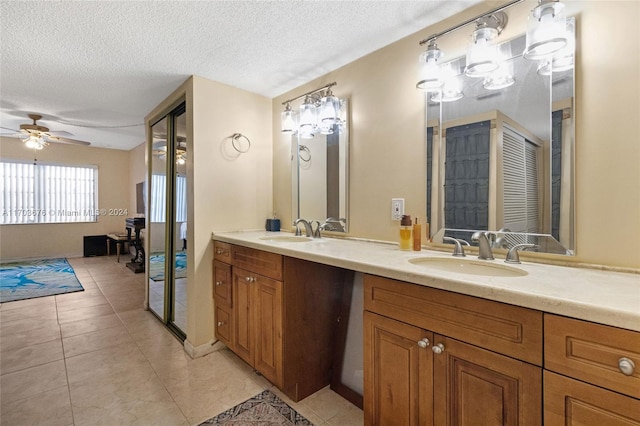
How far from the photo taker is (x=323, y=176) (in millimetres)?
2303

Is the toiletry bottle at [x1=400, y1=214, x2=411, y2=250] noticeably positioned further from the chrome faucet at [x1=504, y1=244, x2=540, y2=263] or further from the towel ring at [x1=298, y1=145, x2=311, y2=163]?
the towel ring at [x1=298, y1=145, x2=311, y2=163]

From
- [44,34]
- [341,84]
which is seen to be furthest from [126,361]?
[341,84]

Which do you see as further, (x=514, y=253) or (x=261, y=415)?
(x=261, y=415)

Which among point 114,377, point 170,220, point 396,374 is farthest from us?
point 170,220

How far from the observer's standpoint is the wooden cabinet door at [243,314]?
1.96 m

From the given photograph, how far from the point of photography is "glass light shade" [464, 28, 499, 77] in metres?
1.36

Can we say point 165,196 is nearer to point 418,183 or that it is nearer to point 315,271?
point 315,271

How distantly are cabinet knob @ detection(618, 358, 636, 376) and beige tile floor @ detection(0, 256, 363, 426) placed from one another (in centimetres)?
131

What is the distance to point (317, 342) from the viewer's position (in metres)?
1.86

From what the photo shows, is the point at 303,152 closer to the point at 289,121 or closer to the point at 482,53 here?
the point at 289,121

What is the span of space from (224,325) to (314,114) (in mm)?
1744

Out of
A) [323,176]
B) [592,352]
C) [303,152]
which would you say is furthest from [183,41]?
[592,352]

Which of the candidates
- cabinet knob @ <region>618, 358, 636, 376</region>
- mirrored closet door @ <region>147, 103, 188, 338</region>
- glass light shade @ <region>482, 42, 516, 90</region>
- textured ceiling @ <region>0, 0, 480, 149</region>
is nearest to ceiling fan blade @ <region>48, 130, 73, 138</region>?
textured ceiling @ <region>0, 0, 480, 149</region>

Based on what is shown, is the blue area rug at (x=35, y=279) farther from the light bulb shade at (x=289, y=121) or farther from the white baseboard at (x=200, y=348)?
the light bulb shade at (x=289, y=121)
